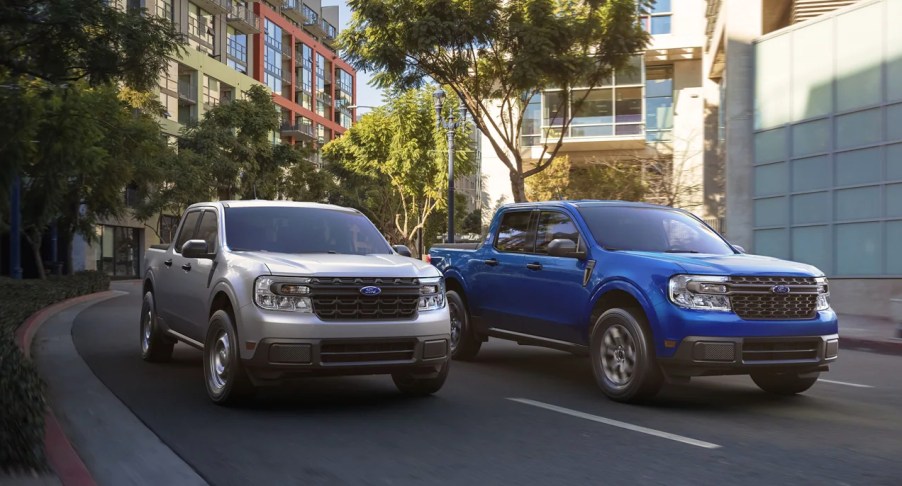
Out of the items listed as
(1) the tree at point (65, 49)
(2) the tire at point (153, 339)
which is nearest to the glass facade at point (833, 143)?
(1) the tree at point (65, 49)

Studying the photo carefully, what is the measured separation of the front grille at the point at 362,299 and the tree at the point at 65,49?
552 cm

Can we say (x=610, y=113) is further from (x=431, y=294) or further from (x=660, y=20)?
Result: (x=431, y=294)

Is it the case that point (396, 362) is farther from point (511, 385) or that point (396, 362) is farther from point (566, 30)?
point (566, 30)

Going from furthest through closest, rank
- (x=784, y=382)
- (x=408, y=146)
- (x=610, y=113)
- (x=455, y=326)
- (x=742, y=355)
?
(x=610, y=113), (x=408, y=146), (x=455, y=326), (x=784, y=382), (x=742, y=355)

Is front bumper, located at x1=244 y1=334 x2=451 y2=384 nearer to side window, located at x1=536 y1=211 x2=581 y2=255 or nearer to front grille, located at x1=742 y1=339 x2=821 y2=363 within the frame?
side window, located at x1=536 y1=211 x2=581 y2=255

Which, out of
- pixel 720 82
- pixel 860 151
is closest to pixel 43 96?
pixel 860 151

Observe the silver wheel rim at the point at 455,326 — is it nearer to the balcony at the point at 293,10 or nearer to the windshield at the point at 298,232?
the windshield at the point at 298,232

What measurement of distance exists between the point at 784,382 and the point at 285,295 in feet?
15.7

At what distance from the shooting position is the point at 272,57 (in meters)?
66.7

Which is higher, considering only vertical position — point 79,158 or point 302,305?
point 79,158

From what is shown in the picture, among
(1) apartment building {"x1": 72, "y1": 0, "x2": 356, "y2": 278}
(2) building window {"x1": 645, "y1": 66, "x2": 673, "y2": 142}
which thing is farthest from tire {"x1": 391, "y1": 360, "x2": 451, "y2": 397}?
(2) building window {"x1": 645, "y1": 66, "x2": 673, "y2": 142}

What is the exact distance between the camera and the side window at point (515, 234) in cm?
970

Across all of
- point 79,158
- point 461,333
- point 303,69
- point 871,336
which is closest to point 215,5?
point 303,69

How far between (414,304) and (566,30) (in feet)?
46.8
